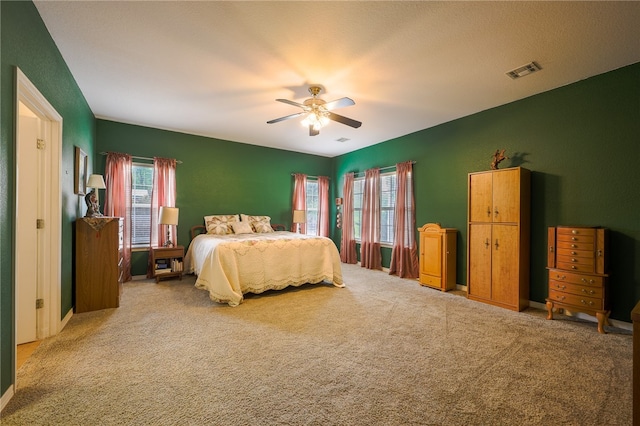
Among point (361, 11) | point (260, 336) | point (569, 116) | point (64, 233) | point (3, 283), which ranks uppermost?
point (361, 11)

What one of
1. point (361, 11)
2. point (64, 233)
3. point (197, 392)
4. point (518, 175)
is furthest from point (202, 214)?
point (518, 175)

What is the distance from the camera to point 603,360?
2.22 m

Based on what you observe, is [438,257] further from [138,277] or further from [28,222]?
[138,277]

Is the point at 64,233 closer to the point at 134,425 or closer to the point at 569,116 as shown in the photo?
the point at 134,425

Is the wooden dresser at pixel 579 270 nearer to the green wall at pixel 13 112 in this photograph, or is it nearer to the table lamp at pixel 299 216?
the table lamp at pixel 299 216

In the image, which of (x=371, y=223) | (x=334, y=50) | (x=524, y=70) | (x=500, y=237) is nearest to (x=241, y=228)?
(x=371, y=223)

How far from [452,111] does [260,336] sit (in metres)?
4.04

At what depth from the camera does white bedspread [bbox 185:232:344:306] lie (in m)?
3.56

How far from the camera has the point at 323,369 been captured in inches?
80.7

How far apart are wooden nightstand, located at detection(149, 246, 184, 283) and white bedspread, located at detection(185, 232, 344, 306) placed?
0.35 meters

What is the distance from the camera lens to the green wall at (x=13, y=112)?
5.34 ft

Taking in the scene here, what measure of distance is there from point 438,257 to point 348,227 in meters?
2.55

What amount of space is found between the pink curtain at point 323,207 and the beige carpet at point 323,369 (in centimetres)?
370

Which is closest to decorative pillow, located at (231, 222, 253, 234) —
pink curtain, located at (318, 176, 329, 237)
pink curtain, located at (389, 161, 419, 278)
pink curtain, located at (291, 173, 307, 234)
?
pink curtain, located at (291, 173, 307, 234)
